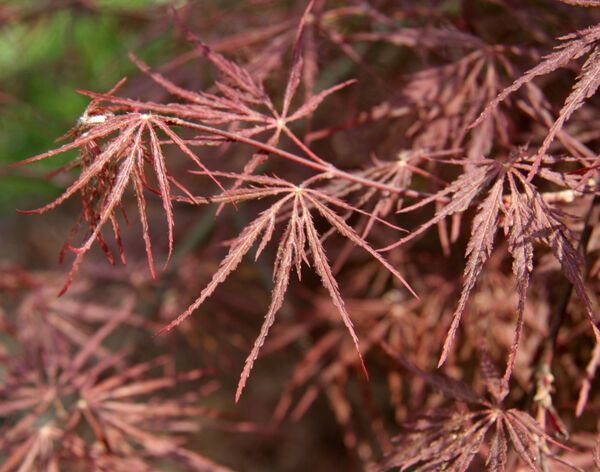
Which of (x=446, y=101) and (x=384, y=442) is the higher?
(x=446, y=101)

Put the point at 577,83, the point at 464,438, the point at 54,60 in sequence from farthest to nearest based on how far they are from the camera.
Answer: the point at 54,60 < the point at 464,438 < the point at 577,83

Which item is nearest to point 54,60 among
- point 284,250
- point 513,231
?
point 284,250

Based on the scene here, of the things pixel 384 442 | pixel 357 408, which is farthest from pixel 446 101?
pixel 357 408

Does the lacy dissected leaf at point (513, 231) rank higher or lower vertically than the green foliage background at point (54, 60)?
lower

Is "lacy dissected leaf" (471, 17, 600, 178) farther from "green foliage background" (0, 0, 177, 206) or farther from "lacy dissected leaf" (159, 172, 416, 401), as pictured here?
"green foliage background" (0, 0, 177, 206)

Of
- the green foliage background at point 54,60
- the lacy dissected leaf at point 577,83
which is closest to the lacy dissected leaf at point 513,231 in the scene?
the lacy dissected leaf at point 577,83

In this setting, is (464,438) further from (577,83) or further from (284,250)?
(577,83)

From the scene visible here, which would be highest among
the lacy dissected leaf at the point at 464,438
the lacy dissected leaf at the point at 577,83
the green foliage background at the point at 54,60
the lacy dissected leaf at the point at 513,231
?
the green foliage background at the point at 54,60

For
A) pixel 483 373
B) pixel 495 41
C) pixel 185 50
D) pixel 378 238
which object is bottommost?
pixel 483 373

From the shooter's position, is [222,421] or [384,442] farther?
[222,421]

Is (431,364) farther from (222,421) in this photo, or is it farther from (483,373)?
(222,421)

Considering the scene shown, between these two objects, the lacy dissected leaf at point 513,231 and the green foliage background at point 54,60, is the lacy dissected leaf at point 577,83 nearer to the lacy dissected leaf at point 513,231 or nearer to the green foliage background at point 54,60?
the lacy dissected leaf at point 513,231
